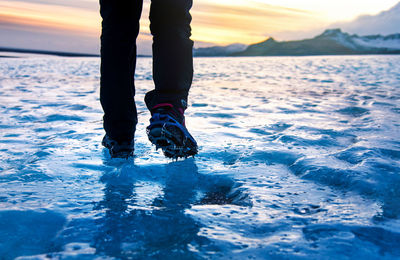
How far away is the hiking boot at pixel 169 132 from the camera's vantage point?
5.41 ft

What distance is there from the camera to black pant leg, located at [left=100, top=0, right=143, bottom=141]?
Answer: 5.52 feet

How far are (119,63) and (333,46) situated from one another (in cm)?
15823

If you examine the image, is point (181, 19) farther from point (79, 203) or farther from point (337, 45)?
point (337, 45)

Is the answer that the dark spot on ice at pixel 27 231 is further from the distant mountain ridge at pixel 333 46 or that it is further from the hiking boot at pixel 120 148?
the distant mountain ridge at pixel 333 46

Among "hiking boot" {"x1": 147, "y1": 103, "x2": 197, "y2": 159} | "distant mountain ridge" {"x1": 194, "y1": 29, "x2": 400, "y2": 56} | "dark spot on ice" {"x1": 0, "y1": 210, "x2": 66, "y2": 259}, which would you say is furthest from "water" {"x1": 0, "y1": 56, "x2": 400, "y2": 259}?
"distant mountain ridge" {"x1": 194, "y1": 29, "x2": 400, "y2": 56}

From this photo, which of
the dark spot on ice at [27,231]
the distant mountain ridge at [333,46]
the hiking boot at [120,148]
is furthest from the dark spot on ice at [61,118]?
the distant mountain ridge at [333,46]

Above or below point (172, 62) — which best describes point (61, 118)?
below

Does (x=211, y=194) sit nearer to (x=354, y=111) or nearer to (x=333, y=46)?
(x=354, y=111)

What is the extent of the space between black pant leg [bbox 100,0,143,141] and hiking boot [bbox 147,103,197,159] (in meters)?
0.17

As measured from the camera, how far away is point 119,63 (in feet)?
5.71

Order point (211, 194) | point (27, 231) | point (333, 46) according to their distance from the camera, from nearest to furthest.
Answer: point (27, 231) → point (211, 194) → point (333, 46)

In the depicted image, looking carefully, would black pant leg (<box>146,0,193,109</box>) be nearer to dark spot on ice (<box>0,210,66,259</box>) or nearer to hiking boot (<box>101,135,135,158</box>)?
hiking boot (<box>101,135,135,158</box>)

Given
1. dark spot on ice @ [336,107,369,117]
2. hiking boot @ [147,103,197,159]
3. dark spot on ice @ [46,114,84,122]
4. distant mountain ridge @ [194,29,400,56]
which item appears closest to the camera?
hiking boot @ [147,103,197,159]

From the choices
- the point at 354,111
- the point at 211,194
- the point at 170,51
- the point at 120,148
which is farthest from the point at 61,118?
the point at 354,111
